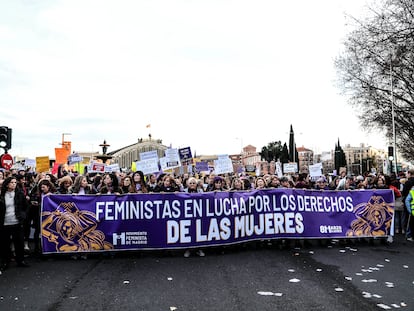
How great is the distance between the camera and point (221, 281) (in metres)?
6.09

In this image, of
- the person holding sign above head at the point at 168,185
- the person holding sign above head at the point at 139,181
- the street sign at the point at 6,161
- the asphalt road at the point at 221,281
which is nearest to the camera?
the asphalt road at the point at 221,281

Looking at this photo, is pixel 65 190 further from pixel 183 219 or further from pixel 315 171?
pixel 315 171

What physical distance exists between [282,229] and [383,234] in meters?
2.63

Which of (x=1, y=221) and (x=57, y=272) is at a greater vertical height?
(x=1, y=221)

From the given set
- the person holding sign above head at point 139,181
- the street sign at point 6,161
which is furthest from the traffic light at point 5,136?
the person holding sign above head at point 139,181

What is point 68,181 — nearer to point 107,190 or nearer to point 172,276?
point 107,190

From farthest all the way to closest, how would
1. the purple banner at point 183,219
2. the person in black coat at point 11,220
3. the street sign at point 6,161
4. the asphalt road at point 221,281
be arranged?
1. the street sign at point 6,161
2. the purple banner at point 183,219
3. the person in black coat at point 11,220
4. the asphalt road at point 221,281

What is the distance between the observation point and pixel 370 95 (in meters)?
29.9

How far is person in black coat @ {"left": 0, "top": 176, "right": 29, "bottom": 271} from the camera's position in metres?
7.13

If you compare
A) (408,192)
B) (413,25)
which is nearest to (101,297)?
(408,192)

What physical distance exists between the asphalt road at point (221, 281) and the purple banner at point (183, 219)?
0.34 metres

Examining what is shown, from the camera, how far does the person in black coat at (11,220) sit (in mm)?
7129

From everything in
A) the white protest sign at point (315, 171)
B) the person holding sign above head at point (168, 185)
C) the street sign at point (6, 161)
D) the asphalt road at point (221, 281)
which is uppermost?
the street sign at point (6, 161)

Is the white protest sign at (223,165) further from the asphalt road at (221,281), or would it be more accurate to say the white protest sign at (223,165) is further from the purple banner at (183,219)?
the asphalt road at (221,281)
